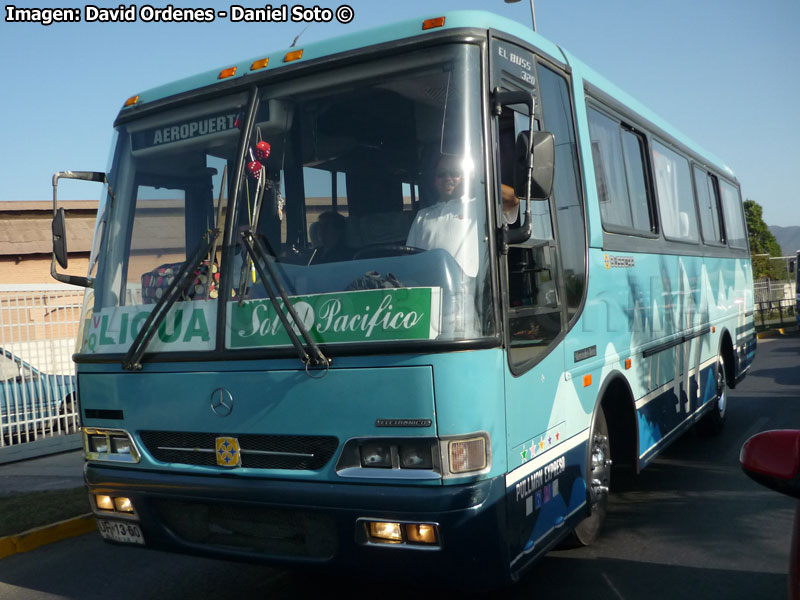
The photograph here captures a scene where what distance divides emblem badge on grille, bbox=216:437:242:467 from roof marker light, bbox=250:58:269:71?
1.95m

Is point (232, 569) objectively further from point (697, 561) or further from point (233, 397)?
point (697, 561)

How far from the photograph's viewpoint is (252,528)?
3.98 metres

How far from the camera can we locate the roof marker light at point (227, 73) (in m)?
4.48

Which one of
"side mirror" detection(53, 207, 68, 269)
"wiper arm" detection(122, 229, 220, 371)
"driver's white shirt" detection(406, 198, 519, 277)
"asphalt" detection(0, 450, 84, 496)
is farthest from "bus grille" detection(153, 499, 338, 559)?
"asphalt" detection(0, 450, 84, 496)

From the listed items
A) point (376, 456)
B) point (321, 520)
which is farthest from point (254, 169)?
point (321, 520)

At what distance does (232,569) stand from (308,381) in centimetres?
211

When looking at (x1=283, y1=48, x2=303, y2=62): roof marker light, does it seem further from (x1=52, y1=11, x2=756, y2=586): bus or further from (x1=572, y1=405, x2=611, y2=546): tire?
(x1=572, y1=405, x2=611, y2=546): tire

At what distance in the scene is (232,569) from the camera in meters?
5.30

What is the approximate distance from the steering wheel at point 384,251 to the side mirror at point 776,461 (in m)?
1.86

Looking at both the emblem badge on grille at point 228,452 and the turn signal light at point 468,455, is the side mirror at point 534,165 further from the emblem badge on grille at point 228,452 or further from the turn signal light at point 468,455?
the emblem badge on grille at point 228,452

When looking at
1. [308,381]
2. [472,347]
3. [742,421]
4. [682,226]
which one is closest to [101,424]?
[308,381]

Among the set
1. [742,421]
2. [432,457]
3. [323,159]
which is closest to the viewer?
[432,457]

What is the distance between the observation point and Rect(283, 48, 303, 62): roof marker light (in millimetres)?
4273

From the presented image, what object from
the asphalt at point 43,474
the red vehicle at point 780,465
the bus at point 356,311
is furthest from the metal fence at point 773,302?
the red vehicle at point 780,465
